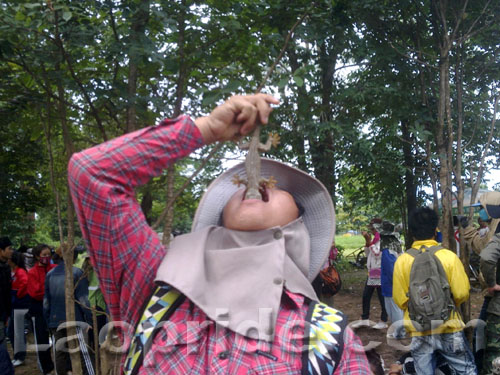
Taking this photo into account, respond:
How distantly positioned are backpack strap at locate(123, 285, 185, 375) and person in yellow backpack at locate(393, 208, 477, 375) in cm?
280

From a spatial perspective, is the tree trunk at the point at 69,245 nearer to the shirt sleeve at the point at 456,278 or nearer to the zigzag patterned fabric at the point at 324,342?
the zigzag patterned fabric at the point at 324,342

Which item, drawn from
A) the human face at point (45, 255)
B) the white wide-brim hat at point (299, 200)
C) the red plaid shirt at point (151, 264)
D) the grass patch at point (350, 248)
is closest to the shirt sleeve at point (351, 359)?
the red plaid shirt at point (151, 264)

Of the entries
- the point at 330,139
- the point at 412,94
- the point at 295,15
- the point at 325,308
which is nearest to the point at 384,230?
the point at 330,139

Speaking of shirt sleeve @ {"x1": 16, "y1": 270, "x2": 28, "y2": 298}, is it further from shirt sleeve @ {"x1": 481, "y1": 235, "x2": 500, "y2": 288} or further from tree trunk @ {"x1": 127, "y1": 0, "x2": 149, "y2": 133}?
shirt sleeve @ {"x1": 481, "y1": 235, "x2": 500, "y2": 288}

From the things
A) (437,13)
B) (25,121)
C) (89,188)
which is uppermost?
(437,13)

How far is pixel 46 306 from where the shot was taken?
5.30m

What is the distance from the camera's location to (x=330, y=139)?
7.20m

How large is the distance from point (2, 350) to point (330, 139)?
4.98m

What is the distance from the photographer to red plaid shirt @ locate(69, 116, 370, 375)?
1373 millimetres

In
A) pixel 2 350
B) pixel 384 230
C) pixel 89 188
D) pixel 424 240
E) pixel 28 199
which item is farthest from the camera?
pixel 28 199

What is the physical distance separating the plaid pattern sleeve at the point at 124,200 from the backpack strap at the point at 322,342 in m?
0.52

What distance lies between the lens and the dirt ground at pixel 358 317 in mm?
6184

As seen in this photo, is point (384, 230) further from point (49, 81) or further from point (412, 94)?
point (49, 81)

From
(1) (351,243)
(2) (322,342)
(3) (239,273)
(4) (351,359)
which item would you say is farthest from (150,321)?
(1) (351,243)
